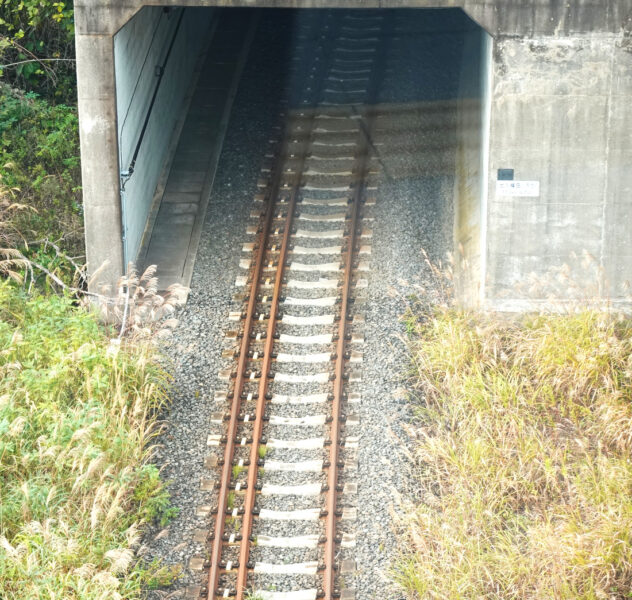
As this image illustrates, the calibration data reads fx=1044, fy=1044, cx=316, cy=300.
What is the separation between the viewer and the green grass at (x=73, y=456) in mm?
8375

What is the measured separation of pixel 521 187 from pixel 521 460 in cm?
358

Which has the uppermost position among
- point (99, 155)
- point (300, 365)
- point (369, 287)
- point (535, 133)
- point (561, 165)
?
point (535, 133)

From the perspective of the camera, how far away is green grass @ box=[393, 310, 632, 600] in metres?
8.44

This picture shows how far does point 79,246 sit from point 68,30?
3.47 metres

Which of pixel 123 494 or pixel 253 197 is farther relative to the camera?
pixel 253 197

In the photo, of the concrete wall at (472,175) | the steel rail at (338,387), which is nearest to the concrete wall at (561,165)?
the concrete wall at (472,175)

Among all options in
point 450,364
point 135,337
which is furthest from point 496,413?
point 135,337

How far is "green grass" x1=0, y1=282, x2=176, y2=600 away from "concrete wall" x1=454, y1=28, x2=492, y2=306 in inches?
154

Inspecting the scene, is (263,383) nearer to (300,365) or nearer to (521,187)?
(300,365)

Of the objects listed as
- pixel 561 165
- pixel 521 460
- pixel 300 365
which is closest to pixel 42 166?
Answer: pixel 300 365

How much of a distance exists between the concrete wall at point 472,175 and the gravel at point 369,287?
196 millimetres

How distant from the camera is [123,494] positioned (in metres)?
9.42

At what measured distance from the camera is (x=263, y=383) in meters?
11.1

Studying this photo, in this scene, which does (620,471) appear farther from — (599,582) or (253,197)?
(253,197)
